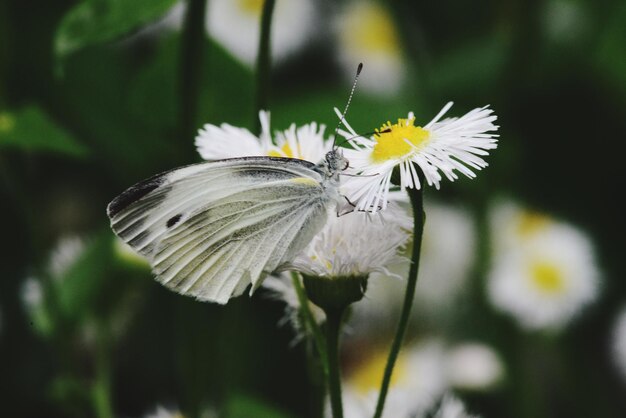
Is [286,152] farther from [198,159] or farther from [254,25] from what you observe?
[254,25]

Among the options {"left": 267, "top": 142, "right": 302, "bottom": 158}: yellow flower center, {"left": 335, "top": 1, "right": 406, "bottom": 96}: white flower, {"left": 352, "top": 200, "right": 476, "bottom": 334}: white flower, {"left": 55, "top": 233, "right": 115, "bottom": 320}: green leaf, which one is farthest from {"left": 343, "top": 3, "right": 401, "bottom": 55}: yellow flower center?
{"left": 267, "top": 142, "right": 302, "bottom": 158}: yellow flower center

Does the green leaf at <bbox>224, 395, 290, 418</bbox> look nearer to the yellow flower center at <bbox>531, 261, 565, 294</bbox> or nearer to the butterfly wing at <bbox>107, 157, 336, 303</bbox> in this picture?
the butterfly wing at <bbox>107, 157, 336, 303</bbox>

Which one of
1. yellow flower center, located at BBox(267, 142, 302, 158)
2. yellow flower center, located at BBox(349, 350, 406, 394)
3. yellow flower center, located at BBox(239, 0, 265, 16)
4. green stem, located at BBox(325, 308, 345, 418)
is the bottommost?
yellow flower center, located at BBox(349, 350, 406, 394)

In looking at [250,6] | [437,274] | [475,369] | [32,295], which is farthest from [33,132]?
[250,6]

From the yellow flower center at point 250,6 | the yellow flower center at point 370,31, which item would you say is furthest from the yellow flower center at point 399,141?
the yellow flower center at point 370,31

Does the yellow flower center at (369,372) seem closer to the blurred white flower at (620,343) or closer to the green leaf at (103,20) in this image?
the blurred white flower at (620,343)

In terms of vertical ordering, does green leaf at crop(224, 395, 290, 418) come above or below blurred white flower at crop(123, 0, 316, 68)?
below

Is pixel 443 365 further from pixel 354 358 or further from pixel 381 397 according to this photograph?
pixel 381 397
